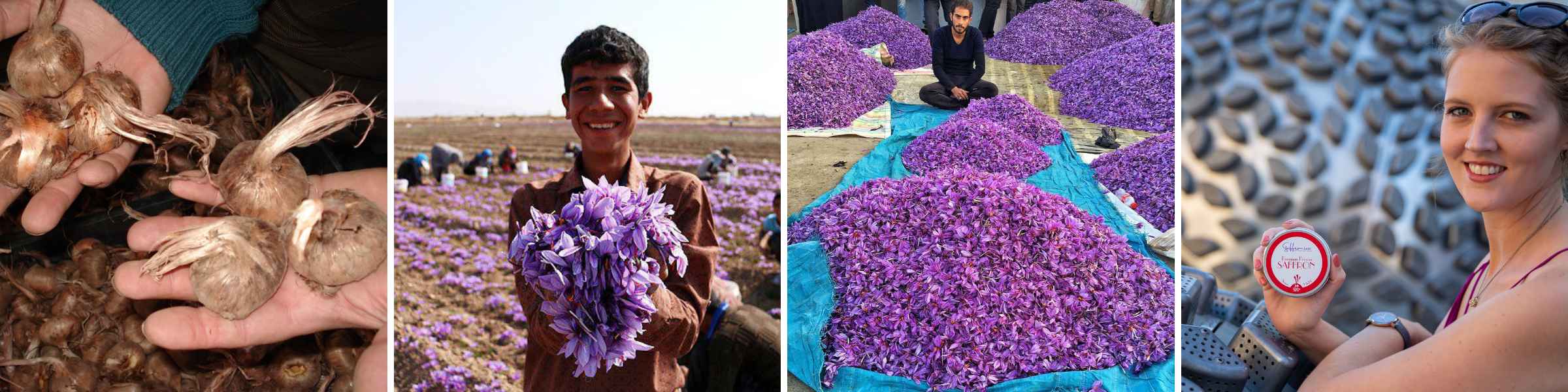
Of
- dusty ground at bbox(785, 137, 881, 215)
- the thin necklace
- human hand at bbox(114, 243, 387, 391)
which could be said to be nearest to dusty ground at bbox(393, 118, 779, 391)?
dusty ground at bbox(785, 137, 881, 215)

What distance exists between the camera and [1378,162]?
207cm

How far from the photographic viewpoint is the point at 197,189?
2002mm

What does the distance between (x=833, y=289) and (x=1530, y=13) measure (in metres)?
1.65

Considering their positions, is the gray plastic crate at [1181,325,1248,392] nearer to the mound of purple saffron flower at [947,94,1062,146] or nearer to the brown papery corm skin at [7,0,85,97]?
the mound of purple saffron flower at [947,94,1062,146]

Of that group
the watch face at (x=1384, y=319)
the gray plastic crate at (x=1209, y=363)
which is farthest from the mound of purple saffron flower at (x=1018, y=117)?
the watch face at (x=1384, y=319)

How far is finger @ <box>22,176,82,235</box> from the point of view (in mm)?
1980

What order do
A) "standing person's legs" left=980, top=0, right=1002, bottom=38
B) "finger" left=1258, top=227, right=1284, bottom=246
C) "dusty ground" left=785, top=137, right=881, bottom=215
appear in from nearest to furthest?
"finger" left=1258, top=227, right=1284, bottom=246 < "dusty ground" left=785, top=137, right=881, bottom=215 < "standing person's legs" left=980, top=0, right=1002, bottom=38

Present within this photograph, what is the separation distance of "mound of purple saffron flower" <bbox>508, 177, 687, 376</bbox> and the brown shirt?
29cm

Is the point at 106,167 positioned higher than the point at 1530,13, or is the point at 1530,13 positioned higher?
the point at 1530,13

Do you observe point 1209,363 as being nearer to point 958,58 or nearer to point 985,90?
point 985,90

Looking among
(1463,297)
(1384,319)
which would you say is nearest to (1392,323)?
(1384,319)

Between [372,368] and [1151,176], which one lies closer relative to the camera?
[372,368]

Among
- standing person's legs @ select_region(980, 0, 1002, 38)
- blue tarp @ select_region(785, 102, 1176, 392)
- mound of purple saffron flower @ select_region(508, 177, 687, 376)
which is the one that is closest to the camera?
mound of purple saffron flower @ select_region(508, 177, 687, 376)

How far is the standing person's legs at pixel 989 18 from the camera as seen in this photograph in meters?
2.61
